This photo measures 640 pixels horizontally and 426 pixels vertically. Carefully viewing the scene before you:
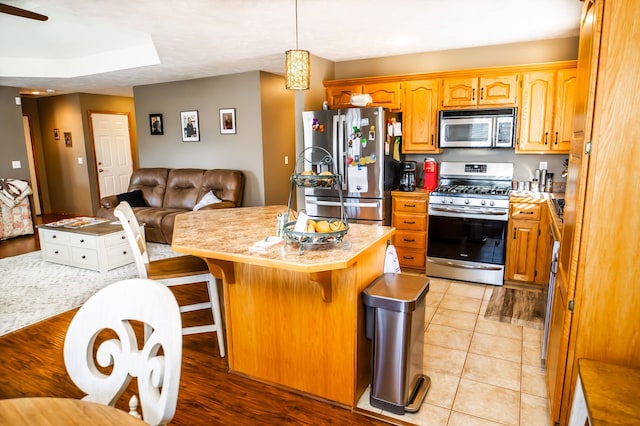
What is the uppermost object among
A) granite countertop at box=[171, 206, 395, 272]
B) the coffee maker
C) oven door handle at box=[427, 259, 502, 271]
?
the coffee maker

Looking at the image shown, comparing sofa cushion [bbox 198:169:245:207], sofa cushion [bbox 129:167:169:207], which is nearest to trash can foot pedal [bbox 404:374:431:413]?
sofa cushion [bbox 198:169:245:207]

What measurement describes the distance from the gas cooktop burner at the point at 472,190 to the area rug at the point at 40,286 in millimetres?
3396

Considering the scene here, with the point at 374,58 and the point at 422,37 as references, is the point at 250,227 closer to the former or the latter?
the point at 422,37

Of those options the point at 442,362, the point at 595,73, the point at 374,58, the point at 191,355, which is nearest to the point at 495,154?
the point at 374,58

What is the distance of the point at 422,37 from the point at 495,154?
154 centimetres

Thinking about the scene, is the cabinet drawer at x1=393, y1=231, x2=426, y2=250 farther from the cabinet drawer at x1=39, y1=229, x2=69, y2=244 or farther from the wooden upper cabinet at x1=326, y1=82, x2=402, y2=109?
the cabinet drawer at x1=39, y1=229, x2=69, y2=244

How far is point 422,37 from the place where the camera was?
13.4 feet

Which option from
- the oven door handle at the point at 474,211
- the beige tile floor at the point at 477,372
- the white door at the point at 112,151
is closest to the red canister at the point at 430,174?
the oven door handle at the point at 474,211

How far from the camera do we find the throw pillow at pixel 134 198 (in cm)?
621

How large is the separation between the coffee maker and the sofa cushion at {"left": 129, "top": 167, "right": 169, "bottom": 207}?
370 centimetres

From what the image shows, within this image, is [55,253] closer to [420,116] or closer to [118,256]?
[118,256]

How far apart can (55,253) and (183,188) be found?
1.92m

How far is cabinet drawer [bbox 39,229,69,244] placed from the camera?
4715 mm

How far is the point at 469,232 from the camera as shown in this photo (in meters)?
4.16
